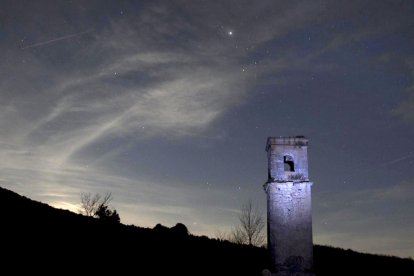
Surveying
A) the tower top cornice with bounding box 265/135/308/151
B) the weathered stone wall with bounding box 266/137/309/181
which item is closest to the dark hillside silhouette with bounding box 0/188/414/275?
the weathered stone wall with bounding box 266/137/309/181

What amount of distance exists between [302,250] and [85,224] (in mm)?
14851

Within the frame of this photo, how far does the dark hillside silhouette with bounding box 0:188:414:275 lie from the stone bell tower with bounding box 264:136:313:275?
3.17 metres

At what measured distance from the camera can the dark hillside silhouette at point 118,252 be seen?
886 inches

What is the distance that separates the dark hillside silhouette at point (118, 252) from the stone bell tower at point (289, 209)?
317 cm

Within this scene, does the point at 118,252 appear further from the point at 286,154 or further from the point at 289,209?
the point at 286,154

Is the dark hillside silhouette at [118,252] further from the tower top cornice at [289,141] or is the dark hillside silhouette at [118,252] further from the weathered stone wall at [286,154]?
the tower top cornice at [289,141]

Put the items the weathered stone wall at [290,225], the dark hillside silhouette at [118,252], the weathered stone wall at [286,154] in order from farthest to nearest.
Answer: the weathered stone wall at [286,154] → the dark hillside silhouette at [118,252] → the weathered stone wall at [290,225]

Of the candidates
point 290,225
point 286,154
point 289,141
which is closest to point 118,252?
point 290,225

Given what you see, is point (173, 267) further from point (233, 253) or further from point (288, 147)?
point (288, 147)

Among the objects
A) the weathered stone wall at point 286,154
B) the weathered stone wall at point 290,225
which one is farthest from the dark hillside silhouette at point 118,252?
the weathered stone wall at point 286,154

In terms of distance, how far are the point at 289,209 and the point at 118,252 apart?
10413 millimetres

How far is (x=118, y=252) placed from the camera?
84.7 feet

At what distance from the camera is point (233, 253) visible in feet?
99.9

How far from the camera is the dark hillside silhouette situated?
22.5m
